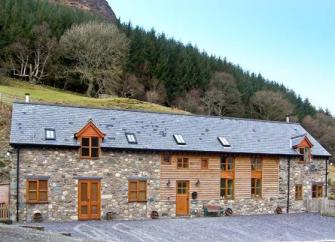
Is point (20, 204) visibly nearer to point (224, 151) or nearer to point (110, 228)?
point (110, 228)

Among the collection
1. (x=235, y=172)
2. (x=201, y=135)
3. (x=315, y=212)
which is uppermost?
(x=201, y=135)

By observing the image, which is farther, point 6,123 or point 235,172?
point 6,123

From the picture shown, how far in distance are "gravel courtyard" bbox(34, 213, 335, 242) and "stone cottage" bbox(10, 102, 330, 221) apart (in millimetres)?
1723

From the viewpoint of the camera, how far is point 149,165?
29359 mm

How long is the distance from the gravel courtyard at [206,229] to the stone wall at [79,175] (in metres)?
1.33

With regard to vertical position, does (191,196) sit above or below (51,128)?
below

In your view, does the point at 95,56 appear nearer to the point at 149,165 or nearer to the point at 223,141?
the point at 223,141

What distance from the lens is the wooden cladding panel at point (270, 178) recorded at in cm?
3303

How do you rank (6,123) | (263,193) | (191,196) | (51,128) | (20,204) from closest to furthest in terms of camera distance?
1. (20,204)
2. (51,128)
3. (191,196)
4. (263,193)
5. (6,123)

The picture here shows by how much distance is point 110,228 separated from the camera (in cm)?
2428

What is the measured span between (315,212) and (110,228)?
55.2 ft

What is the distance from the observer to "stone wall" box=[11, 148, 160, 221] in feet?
86.9

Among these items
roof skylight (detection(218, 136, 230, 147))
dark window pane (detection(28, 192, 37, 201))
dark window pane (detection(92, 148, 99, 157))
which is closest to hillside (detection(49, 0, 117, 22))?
roof skylight (detection(218, 136, 230, 147))

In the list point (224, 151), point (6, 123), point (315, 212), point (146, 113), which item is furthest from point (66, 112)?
point (315, 212)
